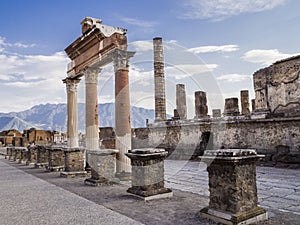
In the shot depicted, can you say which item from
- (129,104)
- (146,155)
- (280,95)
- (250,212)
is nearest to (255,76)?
(280,95)

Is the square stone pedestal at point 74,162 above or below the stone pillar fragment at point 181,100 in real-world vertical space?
below

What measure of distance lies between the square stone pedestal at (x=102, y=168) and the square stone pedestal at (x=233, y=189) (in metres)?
3.69

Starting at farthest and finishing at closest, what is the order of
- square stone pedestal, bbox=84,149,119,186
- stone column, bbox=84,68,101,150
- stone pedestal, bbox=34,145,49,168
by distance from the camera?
1. stone pedestal, bbox=34,145,49,168
2. stone column, bbox=84,68,101,150
3. square stone pedestal, bbox=84,149,119,186

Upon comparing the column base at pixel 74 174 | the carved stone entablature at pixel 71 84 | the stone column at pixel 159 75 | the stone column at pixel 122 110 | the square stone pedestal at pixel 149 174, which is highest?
the stone column at pixel 159 75

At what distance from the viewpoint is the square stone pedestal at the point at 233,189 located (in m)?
3.65

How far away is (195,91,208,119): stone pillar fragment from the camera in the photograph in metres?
15.3

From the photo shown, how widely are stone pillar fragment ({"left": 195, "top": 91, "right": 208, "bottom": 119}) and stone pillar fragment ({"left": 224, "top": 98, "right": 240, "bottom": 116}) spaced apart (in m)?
1.32

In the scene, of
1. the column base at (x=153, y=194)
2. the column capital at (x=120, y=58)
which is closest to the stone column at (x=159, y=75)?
the column capital at (x=120, y=58)

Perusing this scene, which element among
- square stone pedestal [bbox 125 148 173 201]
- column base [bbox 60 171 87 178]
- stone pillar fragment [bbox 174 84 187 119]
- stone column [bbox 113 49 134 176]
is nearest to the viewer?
square stone pedestal [bbox 125 148 173 201]

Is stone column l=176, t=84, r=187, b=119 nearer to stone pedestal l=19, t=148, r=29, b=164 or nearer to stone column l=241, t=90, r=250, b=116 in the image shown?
stone column l=241, t=90, r=250, b=116

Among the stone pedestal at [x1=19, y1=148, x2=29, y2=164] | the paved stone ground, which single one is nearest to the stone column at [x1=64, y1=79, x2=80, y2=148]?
the paved stone ground

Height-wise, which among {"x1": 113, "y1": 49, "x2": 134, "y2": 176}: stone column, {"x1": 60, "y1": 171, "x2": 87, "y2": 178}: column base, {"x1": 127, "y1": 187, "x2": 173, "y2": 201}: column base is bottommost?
{"x1": 60, "y1": 171, "x2": 87, "y2": 178}: column base

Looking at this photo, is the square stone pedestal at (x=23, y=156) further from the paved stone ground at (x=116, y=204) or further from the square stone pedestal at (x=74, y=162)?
the paved stone ground at (x=116, y=204)

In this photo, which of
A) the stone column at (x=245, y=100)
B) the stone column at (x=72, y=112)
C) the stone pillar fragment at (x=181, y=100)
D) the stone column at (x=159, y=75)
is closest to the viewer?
the stone column at (x=72, y=112)
